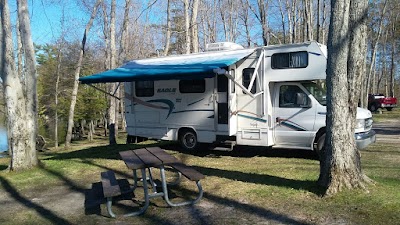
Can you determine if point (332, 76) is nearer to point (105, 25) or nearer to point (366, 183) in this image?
point (366, 183)

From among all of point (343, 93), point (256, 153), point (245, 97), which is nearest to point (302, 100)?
point (245, 97)

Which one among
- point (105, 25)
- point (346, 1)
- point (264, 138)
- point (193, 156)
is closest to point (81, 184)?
point (193, 156)

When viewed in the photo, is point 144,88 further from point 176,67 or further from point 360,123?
point 360,123

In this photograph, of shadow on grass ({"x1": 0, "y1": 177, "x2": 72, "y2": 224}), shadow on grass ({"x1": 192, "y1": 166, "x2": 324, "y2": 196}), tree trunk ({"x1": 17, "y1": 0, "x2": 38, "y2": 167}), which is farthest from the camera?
tree trunk ({"x1": 17, "y1": 0, "x2": 38, "y2": 167})

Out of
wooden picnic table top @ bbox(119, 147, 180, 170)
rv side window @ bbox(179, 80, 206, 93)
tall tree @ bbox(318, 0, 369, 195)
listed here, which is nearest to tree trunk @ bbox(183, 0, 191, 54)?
rv side window @ bbox(179, 80, 206, 93)

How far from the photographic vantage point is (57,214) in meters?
5.44

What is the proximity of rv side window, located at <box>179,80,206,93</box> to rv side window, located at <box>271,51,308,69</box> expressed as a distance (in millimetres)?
2139

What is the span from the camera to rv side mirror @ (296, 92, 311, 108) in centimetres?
935

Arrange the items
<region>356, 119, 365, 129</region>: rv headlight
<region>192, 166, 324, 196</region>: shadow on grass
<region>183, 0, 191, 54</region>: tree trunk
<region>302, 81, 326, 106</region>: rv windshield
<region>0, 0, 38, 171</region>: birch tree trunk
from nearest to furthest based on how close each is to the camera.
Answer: <region>192, 166, 324, 196</region>: shadow on grass, <region>0, 0, 38, 171</region>: birch tree trunk, <region>356, 119, 365, 129</region>: rv headlight, <region>302, 81, 326, 106</region>: rv windshield, <region>183, 0, 191, 54</region>: tree trunk

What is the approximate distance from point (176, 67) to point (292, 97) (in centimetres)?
328

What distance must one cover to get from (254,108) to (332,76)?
14.3 feet

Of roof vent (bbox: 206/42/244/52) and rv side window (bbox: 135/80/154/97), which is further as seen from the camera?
rv side window (bbox: 135/80/154/97)

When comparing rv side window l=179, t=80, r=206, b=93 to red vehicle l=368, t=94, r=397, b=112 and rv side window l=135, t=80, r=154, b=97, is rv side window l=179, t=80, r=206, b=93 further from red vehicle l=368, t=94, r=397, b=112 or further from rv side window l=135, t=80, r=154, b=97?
red vehicle l=368, t=94, r=397, b=112

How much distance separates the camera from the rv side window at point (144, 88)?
11742 mm
